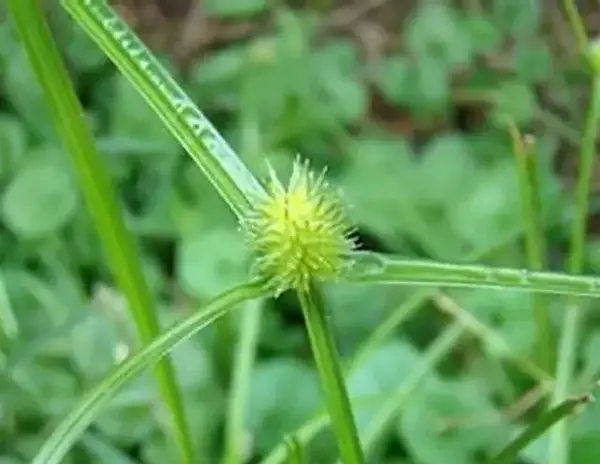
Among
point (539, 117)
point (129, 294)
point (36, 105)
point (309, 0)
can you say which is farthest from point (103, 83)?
point (129, 294)

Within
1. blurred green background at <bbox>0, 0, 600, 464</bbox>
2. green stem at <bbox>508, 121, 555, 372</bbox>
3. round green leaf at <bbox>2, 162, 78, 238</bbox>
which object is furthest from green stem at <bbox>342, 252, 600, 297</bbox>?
round green leaf at <bbox>2, 162, 78, 238</bbox>

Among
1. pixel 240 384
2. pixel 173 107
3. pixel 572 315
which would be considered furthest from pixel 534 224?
pixel 173 107

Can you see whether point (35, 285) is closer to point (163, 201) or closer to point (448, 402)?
point (163, 201)

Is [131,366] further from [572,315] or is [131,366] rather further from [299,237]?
[572,315]

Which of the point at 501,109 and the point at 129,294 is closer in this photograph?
the point at 129,294

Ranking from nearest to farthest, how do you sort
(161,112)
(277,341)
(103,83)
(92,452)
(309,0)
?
(161,112)
(92,452)
(277,341)
(103,83)
(309,0)

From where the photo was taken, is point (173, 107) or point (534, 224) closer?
point (173, 107)
